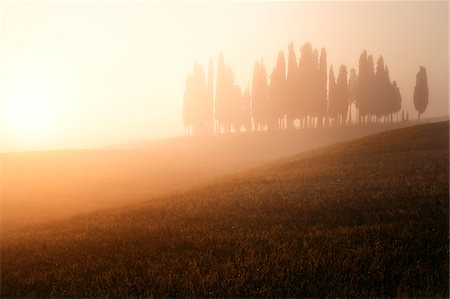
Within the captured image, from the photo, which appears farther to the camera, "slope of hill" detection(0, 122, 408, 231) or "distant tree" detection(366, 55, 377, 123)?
"distant tree" detection(366, 55, 377, 123)

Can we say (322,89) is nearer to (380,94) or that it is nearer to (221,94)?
(380,94)

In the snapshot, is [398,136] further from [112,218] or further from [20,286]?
[20,286]

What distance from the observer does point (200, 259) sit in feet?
23.1

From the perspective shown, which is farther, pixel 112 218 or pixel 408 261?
pixel 112 218

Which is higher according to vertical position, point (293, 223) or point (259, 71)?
point (259, 71)

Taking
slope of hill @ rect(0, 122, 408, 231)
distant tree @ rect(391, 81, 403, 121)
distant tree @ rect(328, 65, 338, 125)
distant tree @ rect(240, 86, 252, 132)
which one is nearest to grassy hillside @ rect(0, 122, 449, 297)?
slope of hill @ rect(0, 122, 408, 231)

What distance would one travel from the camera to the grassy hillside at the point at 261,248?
5934 millimetres

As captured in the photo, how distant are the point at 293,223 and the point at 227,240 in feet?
7.08

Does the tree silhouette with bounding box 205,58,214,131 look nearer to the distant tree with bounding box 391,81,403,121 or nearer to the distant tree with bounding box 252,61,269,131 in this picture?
the distant tree with bounding box 252,61,269,131

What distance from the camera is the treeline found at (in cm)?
6812

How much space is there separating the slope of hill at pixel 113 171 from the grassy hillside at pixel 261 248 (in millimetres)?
10696

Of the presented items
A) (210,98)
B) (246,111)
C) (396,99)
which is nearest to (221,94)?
(210,98)

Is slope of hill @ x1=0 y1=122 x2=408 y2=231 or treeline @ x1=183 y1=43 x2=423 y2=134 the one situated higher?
treeline @ x1=183 y1=43 x2=423 y2=134

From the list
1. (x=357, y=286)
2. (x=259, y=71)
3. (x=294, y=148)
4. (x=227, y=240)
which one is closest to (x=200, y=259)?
(x=227, y=240)
